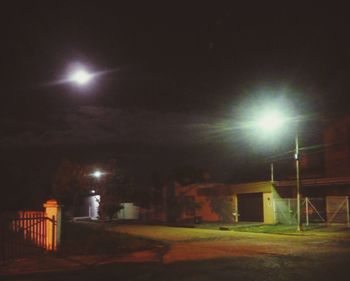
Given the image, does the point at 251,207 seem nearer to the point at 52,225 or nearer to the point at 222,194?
the point at 222,194

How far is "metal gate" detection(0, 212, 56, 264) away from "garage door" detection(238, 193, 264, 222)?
85.5 feet

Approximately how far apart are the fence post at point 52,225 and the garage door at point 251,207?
2593cm

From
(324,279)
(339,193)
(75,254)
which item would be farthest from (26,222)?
(339,193)

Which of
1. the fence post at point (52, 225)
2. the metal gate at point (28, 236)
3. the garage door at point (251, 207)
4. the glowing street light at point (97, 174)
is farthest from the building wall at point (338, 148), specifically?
the metal gate at point (28, 236)

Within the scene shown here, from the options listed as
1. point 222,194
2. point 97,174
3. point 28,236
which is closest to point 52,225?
point 28,236

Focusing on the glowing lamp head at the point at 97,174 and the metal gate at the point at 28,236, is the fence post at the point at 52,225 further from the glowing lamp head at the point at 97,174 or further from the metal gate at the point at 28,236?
the glowing lamp head at the point at 97,174

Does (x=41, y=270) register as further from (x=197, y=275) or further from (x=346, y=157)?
(x=346, y=157)

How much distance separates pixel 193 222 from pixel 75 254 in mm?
29953

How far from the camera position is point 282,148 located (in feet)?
191

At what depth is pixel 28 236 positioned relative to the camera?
17406mm

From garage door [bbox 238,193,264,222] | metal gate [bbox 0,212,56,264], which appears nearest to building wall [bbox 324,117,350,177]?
garage door [bbox 238,193,264,222]

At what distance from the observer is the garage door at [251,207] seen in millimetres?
41812

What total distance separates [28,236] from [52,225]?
32.8 inches

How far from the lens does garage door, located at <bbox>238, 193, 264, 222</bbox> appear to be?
41.8 metres
